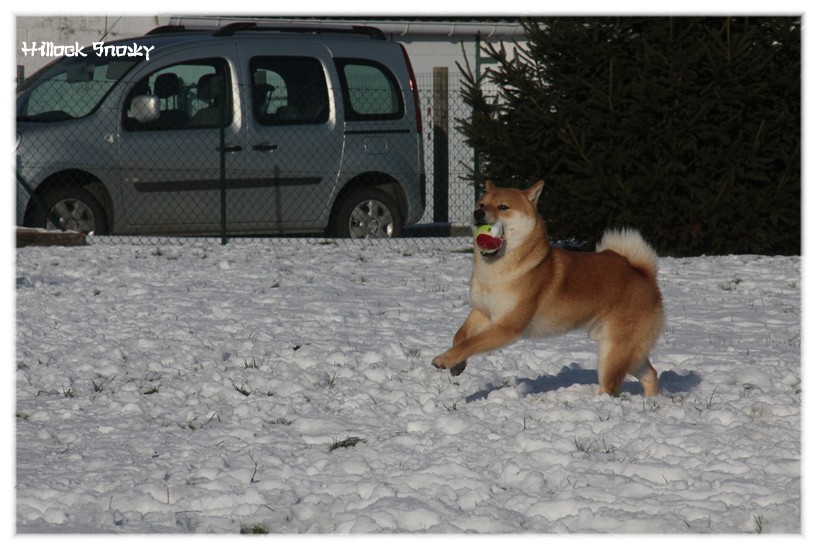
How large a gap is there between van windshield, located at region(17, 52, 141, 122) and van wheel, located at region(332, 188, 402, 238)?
274 centimetres

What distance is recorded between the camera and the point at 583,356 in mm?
6859

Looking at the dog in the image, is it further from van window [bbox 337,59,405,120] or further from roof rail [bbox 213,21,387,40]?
roof rail [bbox 213,21,387,40]

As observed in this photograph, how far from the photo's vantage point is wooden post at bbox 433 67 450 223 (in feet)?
52.4

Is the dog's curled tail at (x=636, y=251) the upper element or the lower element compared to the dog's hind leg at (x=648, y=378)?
upper

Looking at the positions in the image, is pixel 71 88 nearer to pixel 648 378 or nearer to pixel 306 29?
pixel 306 29

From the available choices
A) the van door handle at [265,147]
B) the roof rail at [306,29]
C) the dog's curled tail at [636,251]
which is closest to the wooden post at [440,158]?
the roof rail at [306,29]

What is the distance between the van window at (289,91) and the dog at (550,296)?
6.61m

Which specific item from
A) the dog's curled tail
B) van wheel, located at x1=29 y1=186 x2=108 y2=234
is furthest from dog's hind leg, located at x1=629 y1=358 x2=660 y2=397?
van wheel, located at x1=29 y1=186 x2=108 y2=234

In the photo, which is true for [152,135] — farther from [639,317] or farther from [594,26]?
[639,317]

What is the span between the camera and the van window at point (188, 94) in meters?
11.3

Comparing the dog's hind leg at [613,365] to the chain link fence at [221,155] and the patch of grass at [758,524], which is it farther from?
the chain link fence at [221,155]

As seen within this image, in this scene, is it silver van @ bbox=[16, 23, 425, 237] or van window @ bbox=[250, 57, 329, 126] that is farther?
van window @ bbox=[250, 57, 329, 126]

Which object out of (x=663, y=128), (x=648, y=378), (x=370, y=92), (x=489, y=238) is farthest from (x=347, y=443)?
(x=370, y=92)

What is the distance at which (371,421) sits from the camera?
5.34 m
